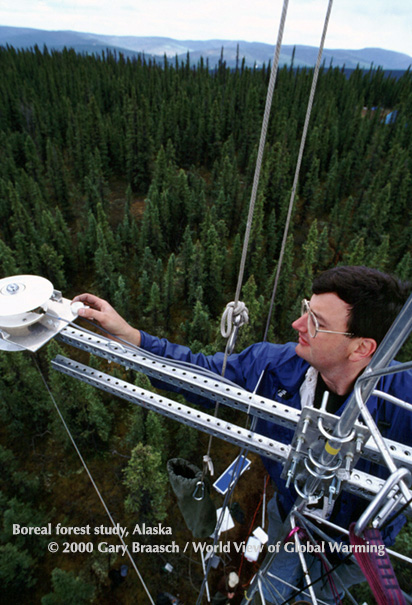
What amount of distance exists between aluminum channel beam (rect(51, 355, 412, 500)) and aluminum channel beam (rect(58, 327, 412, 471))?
0.17 m

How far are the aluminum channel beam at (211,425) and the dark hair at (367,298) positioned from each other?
119 centimetres

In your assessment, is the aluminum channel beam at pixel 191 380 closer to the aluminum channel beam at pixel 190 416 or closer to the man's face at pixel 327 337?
the aluminum channel beam at pixel 190 416

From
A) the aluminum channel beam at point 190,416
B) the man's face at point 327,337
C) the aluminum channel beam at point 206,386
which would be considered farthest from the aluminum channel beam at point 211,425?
the man's face at point 327,337

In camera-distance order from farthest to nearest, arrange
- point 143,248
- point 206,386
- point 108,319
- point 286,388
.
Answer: point 143,248 < point 286,388 < point 108,319 < point 206,386

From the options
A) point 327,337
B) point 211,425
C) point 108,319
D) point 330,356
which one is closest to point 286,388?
point 330,356

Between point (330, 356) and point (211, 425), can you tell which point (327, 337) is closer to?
point (330, 356)

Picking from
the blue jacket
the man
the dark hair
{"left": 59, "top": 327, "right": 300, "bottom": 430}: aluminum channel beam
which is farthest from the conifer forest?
the dark hair

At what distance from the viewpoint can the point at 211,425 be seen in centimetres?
268

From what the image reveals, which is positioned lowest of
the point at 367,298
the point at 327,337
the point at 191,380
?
the point at 191,380

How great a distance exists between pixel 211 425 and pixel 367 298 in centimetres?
178

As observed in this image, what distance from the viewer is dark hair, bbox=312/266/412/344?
2852 mm

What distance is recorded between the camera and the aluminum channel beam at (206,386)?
7.48ft

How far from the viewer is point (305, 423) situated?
84.3 inches

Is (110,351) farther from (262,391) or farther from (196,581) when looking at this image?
(196,581)
